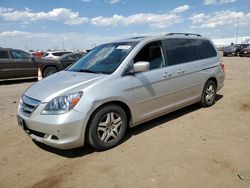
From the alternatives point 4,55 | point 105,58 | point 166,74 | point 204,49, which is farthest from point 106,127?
point 4,55

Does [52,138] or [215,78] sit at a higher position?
[215,78]

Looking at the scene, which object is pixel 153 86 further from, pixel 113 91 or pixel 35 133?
pixel 35 133

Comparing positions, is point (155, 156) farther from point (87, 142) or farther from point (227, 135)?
point (227, 135)

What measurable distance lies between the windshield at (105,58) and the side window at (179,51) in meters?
0.84

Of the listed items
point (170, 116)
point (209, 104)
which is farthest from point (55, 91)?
point (209, 104)

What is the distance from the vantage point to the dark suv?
11.5 metres

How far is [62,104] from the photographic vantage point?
3598 millimetres

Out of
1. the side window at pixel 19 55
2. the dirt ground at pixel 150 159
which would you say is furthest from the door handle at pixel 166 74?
the side window at pixel 19 55

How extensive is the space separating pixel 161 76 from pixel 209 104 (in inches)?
86.1

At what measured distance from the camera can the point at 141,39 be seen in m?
4.77

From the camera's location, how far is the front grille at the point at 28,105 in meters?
3.76

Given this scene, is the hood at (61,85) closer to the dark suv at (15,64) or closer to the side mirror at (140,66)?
the side mirror at (140,66)

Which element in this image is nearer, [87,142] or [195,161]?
[195,161]

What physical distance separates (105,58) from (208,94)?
2867 millimetres
